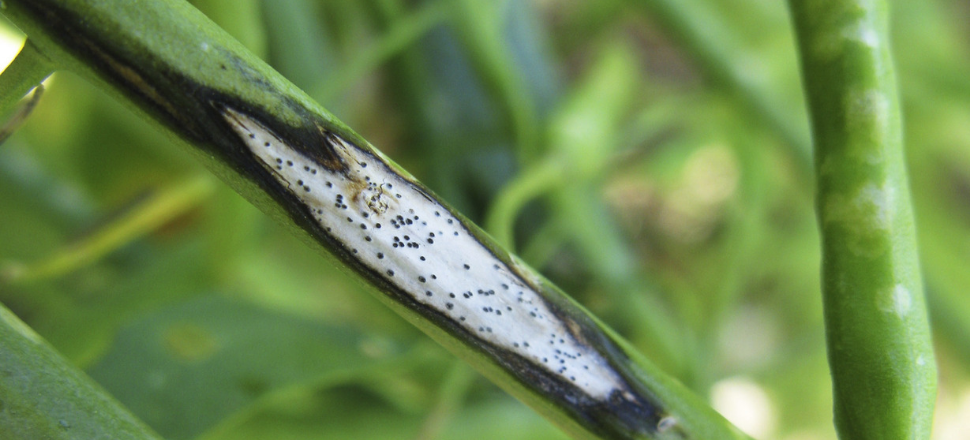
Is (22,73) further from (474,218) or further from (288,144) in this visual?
(474,218)

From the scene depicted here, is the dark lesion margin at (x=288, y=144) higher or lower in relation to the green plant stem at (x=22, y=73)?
higher

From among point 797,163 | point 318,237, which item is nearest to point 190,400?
point 318,237

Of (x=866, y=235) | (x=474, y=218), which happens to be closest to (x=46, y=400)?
(x=866, y=235)

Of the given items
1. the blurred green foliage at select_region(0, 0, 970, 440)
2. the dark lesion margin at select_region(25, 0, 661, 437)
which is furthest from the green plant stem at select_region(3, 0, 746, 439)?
the blurred green foliage at select_region(0, 0, 970, 440)

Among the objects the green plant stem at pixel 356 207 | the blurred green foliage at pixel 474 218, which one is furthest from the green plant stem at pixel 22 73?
the blurred green foliage at pixel 474 218

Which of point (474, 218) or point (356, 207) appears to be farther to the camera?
point (474, 218)

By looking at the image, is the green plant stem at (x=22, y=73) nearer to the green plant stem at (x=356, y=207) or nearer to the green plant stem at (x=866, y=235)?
the green plant stem at (x=356, y=207)
